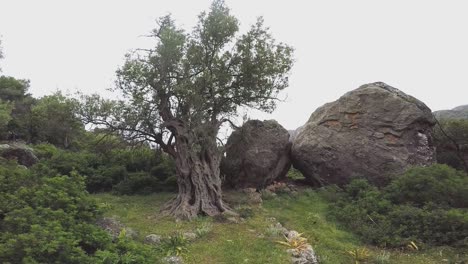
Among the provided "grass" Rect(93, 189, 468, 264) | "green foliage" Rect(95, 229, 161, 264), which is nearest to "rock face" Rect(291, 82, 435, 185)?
"grass" Rect(93, 189, 468, 264)

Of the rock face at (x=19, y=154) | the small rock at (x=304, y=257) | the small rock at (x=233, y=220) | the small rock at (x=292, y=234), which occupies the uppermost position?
the rock face at (x=19, y=154)

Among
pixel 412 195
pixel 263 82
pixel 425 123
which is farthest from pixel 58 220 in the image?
pixel 425 123

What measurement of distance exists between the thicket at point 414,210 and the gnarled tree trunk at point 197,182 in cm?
567

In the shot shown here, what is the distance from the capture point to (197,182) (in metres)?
18.2

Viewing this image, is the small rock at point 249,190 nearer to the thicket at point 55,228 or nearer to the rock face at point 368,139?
the rock face at point 368,139

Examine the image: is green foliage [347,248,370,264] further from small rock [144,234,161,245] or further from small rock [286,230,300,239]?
small rock [144,234,161,245]

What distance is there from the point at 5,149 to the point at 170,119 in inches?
356

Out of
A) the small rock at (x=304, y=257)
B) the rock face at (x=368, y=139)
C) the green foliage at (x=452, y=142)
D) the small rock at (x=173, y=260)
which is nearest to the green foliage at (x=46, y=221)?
the small rock at (x=173, y=260)

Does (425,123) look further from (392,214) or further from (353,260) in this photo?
(353,260)

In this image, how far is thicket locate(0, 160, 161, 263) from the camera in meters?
8.77

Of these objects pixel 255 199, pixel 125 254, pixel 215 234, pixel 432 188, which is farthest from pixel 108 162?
pixel 432 188

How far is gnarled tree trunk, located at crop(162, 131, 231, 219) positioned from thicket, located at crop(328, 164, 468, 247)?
5.67 m

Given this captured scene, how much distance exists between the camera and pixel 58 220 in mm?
10188

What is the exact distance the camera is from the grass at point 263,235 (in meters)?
12.9
